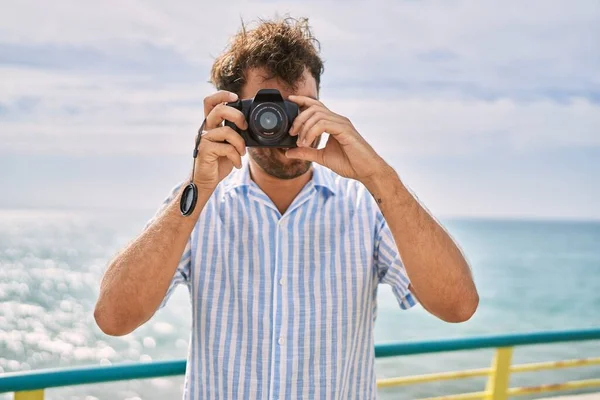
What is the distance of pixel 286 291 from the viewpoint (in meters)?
1.57

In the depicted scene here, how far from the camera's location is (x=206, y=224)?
164 cm

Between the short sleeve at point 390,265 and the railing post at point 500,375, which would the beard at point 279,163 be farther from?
the railing post at point 500,375

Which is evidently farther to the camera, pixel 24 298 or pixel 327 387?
pixel 24 298

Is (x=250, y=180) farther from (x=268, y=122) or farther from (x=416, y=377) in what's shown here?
(x=416, y=377)

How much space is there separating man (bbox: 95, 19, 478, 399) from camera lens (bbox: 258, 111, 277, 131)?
49 millimetres

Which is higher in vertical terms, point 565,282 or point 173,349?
point 565,282

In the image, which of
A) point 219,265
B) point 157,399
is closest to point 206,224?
point 219,265

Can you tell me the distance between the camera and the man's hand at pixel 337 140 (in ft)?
4.98

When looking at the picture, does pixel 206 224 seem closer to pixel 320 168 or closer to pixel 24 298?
pixel 320 168

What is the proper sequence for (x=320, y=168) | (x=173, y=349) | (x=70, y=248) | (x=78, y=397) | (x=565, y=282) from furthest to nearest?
(x=70, y=248)
(x=565, y=282)
(x=173, y=349)
(x=78, y=397)
(x=320, y=168)

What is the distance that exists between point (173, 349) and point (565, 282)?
3635cm

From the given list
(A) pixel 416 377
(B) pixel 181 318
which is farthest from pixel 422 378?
(B) pixel 181 318

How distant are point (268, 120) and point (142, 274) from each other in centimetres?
46

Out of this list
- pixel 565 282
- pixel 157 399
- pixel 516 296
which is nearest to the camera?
pixel 157 399
